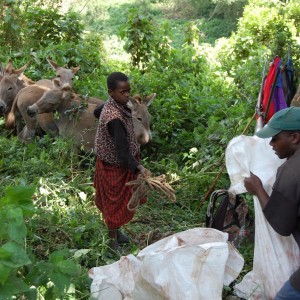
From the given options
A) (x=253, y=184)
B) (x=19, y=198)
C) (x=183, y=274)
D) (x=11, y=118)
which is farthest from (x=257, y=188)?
(x=11, y=118)

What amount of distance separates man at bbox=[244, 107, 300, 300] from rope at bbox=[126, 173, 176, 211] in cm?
95

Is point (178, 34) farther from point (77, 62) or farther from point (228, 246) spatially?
point (228, 246)

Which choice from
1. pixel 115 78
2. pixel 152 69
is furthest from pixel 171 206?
pixel 152 69

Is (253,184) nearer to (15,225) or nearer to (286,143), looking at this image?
(286,143)

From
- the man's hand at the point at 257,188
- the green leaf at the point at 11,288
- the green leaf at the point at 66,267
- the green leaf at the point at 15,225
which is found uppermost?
the green leaf at the point at 15,225

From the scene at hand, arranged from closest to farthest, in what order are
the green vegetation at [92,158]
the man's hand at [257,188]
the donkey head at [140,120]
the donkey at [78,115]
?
the green vegetation at [92,158] < the man's hand at [257,188] < the donkey head at [140,120] < the donkey at [78,115]

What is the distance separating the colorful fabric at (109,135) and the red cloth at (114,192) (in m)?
0.10

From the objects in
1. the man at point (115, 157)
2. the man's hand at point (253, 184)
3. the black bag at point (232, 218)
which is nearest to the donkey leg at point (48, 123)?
the man at point (115, 157)

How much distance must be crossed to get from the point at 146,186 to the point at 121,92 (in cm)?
84

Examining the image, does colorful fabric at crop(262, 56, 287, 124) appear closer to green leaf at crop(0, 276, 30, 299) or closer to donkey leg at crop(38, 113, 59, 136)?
green leaf at crop(0, 276, 30, 299)

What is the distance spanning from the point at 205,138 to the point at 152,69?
401cm

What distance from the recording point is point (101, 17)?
2989 cm

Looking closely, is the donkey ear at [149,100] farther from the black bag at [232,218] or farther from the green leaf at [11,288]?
the green leaf at [11,288]

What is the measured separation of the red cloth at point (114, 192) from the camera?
16.6 feet
